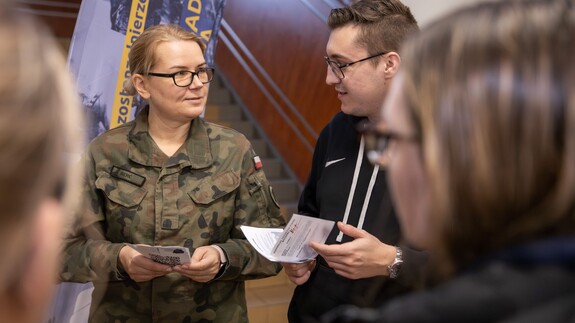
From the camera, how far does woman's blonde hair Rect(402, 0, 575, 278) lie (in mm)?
767

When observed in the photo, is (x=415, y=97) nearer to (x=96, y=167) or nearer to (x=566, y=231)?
(x=566, y=231)

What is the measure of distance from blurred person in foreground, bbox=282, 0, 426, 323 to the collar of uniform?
48cm

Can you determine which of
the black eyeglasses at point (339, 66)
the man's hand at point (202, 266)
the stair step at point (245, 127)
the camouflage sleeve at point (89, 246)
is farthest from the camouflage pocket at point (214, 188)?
the stair step at point (245, 127)

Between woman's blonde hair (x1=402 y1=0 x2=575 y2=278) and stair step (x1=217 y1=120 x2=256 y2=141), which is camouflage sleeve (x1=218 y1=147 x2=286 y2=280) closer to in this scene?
woman's blonde hair (x1=402 y1=0 x2=575 y2=278)

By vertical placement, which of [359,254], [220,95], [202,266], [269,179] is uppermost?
[359,254]

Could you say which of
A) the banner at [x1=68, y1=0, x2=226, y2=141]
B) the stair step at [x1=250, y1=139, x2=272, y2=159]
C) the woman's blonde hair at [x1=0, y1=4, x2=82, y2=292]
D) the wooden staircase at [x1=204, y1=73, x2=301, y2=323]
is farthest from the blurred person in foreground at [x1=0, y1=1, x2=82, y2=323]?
the stair step at [x1=250, y1=139, x2=272, y2=159]

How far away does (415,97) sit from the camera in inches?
33.8

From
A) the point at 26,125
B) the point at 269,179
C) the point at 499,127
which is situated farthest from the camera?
the point at 269,179

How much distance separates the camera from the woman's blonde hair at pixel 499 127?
0.77 metres

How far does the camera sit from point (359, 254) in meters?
2.02

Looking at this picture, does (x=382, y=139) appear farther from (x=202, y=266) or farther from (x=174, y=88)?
(x=174, y=88)

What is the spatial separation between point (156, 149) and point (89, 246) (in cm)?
44

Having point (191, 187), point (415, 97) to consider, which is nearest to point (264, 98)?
point (191, 187)

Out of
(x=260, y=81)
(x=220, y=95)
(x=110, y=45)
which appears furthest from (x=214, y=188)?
(x=220, y=95)
